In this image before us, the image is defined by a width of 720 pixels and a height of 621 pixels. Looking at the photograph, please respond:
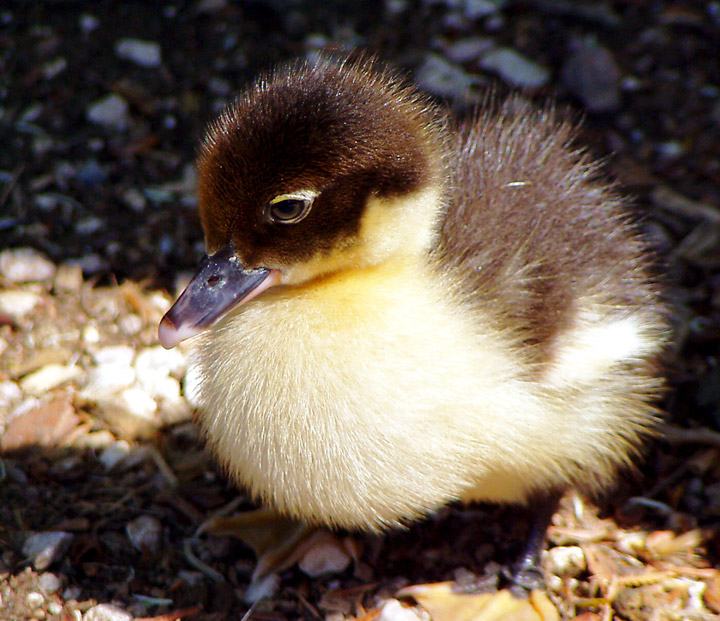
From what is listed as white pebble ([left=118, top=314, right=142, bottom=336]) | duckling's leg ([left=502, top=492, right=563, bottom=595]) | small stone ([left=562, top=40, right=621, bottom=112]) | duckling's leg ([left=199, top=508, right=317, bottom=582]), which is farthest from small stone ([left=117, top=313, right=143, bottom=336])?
small stone ([left=562, top=40, right=621, bottom=112])

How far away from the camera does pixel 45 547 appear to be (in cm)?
229

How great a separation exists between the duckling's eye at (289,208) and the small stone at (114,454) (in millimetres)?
1077

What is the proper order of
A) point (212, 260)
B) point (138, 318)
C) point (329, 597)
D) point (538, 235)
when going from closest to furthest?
point (212, 260) → point (538, 235) → point (329, 597) → point (138, 318)

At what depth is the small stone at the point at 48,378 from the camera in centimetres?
273

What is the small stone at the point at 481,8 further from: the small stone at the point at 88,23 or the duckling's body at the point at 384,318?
the duckling's body at the point at 384,318

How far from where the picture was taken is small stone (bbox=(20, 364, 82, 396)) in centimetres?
273

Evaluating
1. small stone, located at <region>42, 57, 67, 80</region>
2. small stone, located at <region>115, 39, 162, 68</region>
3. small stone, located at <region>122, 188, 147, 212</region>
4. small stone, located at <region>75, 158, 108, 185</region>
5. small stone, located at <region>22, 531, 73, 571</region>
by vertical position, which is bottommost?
small stone, located at <region>22, 531, 73, 571</region>

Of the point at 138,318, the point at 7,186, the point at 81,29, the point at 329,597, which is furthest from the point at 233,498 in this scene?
the point at 81,29

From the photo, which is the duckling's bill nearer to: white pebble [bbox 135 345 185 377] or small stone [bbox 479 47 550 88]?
white pebble [bbox 135 345 185 377]

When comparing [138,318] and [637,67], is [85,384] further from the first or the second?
[637,67]

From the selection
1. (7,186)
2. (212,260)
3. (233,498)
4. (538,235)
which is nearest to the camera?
(212,260)

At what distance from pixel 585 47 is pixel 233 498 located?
2528 millimetres

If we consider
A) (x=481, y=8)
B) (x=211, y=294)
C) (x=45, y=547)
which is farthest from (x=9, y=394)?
(x=481, y=8)

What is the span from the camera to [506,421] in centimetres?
204
